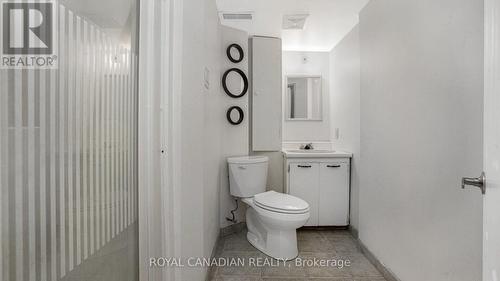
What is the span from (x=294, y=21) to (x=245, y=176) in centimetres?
168

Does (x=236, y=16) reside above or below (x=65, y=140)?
above

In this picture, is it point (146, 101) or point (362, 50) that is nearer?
point (146, 101)

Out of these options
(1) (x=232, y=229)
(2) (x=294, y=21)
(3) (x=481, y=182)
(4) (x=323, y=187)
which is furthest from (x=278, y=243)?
(2) (x=294, y=21)

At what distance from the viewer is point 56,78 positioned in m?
0.51

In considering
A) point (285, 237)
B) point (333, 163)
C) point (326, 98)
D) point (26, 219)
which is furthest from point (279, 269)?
point (326, 98)

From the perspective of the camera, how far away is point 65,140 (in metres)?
0.54

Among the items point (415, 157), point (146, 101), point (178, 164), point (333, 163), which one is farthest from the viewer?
point (333, 163)

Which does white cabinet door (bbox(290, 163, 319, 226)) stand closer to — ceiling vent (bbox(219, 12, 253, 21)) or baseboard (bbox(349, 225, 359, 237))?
baseboard (bbox(349, 225, 359, 237))

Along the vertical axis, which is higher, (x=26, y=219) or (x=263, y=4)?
(x=263, y=4)

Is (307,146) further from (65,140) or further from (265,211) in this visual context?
(65,140)

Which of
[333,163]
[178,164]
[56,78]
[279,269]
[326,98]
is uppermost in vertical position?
[326,98]

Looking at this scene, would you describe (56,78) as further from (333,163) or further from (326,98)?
(326,98)

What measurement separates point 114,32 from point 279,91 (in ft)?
6.83
